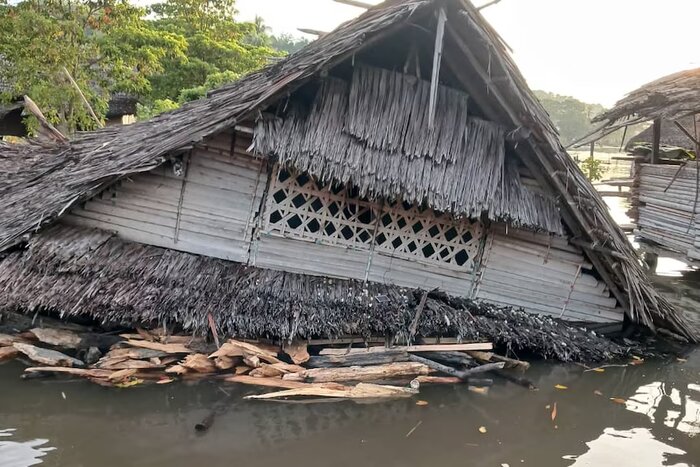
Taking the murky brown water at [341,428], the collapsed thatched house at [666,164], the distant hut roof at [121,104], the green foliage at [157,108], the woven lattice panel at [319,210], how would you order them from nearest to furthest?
the murky brown water at [341,428] < the woven lattice panel at [319,210] < the collapsed thatched house at [666,164] < the green foliage at [157,108] < the distant hut roof at [121,104]

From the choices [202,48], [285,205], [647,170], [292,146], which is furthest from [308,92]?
[202,48]

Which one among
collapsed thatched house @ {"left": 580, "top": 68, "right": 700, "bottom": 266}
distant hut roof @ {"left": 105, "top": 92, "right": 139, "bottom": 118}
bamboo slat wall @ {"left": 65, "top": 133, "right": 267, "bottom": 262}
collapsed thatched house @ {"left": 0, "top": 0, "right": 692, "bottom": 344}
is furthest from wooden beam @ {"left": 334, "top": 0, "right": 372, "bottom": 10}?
distant hut roof @ {"left": 105, "top": 92, "right": 139, "bottom": 118}

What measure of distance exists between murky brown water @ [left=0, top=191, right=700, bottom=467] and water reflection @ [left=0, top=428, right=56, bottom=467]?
0.01 m

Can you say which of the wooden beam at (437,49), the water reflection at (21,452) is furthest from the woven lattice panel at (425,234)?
the water reflection at (21,452)

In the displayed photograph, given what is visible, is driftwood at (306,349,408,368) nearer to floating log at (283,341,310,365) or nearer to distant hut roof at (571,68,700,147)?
floating log at (283,341,310,365)

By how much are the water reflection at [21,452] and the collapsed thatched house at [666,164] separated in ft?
29.3

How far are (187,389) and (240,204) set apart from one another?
8.18ft

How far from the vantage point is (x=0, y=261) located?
6203 millimetres

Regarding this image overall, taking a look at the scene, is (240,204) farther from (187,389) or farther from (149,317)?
(187,389)

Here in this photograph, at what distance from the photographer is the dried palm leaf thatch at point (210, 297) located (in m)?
6.04

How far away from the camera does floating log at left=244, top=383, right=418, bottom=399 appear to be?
5793 mm

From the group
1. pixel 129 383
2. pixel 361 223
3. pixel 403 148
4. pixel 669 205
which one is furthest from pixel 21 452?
pixel 669 205

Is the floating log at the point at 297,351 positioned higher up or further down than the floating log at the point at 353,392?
higher up

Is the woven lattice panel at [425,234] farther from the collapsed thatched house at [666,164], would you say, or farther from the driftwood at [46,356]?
the driftwood at [46,356]
